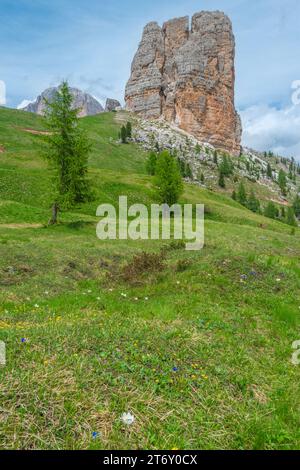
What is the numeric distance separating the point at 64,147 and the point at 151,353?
1164 inches

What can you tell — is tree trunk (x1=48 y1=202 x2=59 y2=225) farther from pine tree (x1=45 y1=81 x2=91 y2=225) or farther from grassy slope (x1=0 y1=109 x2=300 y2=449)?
grassy slope (x1=0 y1=109 x2=300 y2=449)

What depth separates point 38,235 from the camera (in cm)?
2803

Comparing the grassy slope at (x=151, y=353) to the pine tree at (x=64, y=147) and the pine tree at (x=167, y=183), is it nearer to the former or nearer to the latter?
the pine tree at (x=64, y=147)

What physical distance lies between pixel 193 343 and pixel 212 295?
4897 mm

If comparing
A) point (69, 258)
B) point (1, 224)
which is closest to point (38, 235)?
point (1, 224)

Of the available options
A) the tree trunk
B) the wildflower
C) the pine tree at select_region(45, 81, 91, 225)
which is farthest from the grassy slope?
the pine tree at select_region(45, 81, 91, 225)

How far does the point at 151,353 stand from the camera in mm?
7695

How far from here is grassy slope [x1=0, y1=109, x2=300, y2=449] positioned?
18.1ft

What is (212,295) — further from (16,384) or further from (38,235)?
(38,235)

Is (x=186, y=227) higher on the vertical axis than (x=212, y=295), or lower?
higher

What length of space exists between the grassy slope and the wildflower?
3.8 inches

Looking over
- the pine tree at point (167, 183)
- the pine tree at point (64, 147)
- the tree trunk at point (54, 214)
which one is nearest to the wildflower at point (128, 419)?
the pine tree at point (64, 147)

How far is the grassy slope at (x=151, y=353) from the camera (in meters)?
5.51
